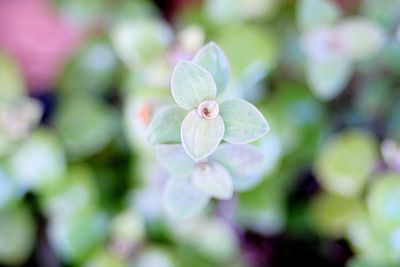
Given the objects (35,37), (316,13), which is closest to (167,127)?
(316,13)

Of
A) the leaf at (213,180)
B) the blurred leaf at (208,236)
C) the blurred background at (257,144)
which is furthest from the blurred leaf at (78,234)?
the leaf at (213,180)

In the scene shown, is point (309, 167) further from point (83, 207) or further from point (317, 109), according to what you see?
point (83, 207)

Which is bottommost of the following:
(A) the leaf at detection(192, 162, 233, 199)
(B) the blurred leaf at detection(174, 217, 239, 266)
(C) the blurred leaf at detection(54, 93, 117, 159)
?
(B) the blurred leaf at detection(174, 217, 239, 266)

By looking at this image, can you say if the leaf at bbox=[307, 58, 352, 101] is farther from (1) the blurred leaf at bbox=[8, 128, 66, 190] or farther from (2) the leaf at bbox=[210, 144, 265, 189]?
(1) the blurred leaf at bbox=[8, 128, 66, 190]

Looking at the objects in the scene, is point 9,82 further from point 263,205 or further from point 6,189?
point 263,205

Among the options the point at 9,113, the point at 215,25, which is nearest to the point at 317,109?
the point at 215,25

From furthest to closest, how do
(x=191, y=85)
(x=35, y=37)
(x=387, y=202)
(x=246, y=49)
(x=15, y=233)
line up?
(x=35, y=37) < (x=15, y=233) < (x=246, y=49) < (x=387, y=202) < (x=191, y=85)

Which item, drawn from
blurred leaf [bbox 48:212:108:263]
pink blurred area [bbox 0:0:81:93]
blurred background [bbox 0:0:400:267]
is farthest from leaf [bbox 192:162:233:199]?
pink blurred area [bbox 0:0:81:93]
